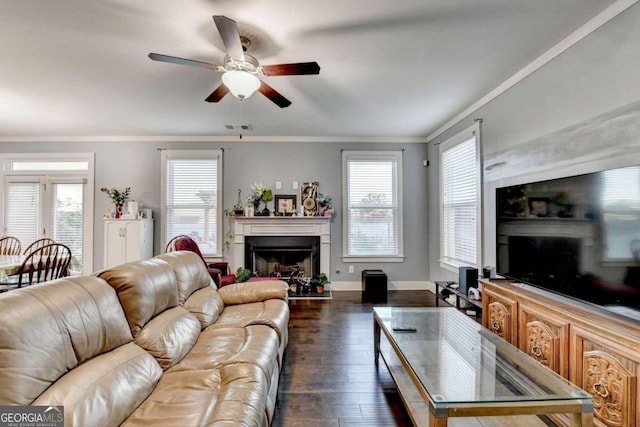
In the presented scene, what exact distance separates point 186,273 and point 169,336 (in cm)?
70

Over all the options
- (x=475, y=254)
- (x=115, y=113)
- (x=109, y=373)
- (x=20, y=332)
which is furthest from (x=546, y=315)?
(x=115, y=113)

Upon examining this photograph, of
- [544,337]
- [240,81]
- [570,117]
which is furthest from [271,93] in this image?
[544,337]

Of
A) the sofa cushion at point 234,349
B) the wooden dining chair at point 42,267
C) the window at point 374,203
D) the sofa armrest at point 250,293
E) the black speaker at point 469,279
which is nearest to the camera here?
the sofa cushion at point 234,349

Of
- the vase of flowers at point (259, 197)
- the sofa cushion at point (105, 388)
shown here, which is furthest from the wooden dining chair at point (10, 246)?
the sofa cushion at point (105, 388)

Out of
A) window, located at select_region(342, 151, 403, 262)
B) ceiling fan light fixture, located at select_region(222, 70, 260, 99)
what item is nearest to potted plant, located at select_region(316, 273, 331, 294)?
window, located at select_region(342, 151, 403, 262)

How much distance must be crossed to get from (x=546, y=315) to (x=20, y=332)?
266 cm

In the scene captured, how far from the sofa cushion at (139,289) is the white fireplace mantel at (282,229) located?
2.88 m

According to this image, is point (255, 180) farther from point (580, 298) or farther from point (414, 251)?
point (580, 298)

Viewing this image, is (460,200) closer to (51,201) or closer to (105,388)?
(105,388)

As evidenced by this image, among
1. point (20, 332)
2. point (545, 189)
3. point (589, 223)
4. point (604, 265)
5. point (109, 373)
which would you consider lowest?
point (109, 373)

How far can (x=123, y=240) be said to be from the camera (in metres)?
4.60

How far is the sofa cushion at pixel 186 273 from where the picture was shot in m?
2.22

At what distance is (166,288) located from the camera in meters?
1.93

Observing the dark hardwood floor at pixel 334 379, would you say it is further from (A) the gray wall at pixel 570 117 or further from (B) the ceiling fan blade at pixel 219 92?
(B) the ceiling fan blade at pixel 219 92
